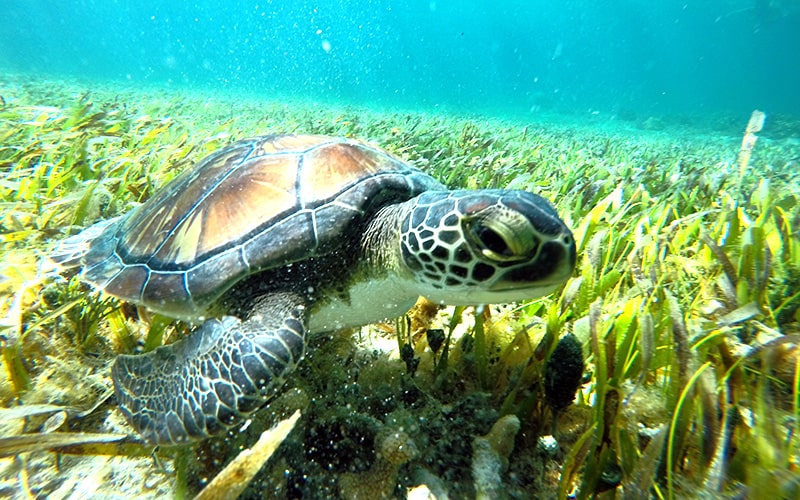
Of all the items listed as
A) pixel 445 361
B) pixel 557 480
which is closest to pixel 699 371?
pixel 557 480

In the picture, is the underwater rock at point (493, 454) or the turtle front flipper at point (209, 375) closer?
the underwater rock at point (493, 454)

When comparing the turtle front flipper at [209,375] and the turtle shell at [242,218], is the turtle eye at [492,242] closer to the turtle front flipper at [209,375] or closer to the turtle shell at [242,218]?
the turtle shell at [242,218]

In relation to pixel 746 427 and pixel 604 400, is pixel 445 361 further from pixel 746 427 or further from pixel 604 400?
pixel 746 427

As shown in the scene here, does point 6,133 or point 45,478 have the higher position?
point 6,133

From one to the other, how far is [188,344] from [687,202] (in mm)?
3863

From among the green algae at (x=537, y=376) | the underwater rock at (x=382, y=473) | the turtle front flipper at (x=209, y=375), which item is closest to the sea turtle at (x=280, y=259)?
the turtle front flipper at (x=209, y=375)

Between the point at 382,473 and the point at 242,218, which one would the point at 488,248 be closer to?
the point at 382,473

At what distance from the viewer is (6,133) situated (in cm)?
367

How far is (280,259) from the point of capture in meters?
1.53

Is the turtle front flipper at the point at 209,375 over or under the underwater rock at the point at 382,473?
over

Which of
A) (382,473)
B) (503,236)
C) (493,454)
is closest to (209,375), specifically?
(382,473)

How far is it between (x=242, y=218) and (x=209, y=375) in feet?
2.19

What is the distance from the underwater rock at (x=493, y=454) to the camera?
3.47 ft

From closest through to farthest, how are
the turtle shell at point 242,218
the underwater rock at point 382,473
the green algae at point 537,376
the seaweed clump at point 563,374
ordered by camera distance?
the green algae at point 537,376, the underwater rock at point 382,473, the seaweed clump at point 563,374, the turtle shell at point 242,218
